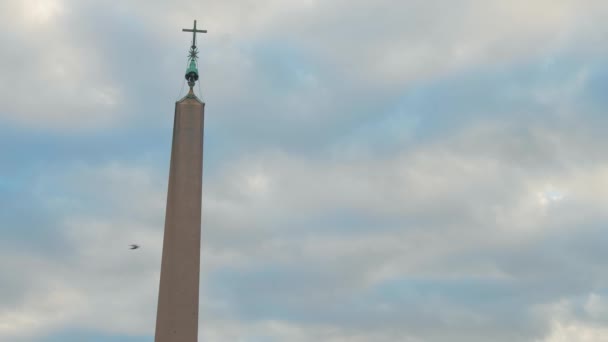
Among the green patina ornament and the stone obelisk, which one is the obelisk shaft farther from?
the green patina ornament

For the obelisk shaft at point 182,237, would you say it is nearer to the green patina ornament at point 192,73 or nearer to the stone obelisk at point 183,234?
the stone obelisk at point 183,234

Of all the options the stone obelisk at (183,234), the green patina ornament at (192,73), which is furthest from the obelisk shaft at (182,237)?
the green patina ornament at (192,73)

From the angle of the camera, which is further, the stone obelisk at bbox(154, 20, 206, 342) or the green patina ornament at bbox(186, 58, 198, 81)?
the green patina ornament at bbox(186, 58, 198, 81)

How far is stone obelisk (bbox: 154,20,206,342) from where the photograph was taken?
28000 millimetres

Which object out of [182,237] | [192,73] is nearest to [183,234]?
[182,237]

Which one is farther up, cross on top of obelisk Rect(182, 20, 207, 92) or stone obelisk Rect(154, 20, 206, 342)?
cross on top of obelisk Rect(182, 20, 207, 92)

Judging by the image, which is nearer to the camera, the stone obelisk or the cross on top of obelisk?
the stone obelisk

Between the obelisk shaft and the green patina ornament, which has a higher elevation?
the green patina ornament

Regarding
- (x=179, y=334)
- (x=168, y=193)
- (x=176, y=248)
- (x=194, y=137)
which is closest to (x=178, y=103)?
(x=194, y=137)

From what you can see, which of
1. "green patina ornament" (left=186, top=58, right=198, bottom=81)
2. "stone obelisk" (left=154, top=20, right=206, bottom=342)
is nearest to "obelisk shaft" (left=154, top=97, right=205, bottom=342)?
"stone obelisk" (left=154, top=20, right=206, bottom=342)

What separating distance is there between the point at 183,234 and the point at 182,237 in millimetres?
101

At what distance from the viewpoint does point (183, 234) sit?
28.9 meters

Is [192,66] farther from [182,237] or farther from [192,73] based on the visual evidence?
[182,237]

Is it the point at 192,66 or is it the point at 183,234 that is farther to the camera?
the point at 192,66
